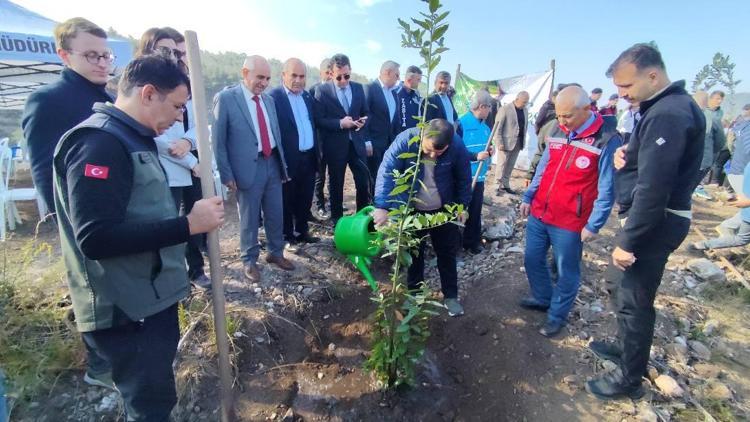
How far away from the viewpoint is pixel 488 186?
23.4 feet

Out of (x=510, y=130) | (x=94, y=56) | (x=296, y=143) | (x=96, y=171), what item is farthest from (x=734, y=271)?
(x=94, y=56)

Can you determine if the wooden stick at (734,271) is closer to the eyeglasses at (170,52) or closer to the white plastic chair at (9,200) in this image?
the eyeglasses at (170,52)

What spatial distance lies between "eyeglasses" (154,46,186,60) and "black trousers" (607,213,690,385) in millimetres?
3696

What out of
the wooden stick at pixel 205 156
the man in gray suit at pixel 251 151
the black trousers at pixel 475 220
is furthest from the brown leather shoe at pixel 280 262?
the black trousers at pixel 475 220

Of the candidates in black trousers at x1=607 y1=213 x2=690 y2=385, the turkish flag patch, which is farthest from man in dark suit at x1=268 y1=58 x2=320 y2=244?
black trousers at x1=607 y1=213 x2=690 y2=385

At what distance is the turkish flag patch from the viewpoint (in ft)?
4.22

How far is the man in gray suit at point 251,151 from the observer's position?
126 inches

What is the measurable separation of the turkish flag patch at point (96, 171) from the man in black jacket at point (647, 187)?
103 inches

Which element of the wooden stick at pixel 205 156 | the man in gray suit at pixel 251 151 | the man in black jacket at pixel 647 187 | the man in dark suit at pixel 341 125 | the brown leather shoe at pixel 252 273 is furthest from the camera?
the man in dark suit at pixel 341 125

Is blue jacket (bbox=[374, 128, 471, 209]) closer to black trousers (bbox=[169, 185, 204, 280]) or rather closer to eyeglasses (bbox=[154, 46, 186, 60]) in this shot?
black trousers (bbox=[169, 185, 204, 280])

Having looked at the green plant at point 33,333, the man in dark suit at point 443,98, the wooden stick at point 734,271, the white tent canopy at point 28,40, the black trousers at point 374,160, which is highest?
the white tent canopy at point 28,40

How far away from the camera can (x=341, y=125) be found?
4383 millimetres

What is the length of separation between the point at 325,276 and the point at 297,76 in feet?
7.23

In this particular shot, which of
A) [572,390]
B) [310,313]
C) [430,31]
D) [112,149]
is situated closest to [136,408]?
[112,149]
